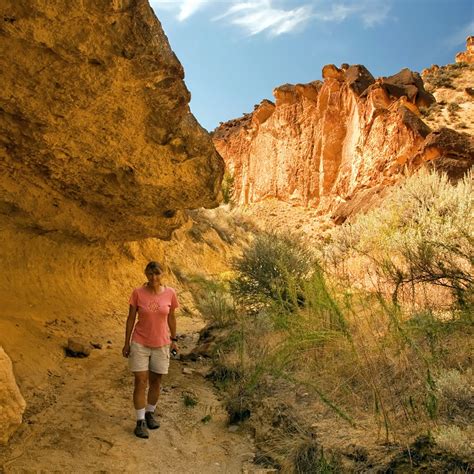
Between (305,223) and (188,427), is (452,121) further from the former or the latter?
(188,427)

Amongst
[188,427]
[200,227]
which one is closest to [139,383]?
[188,427]

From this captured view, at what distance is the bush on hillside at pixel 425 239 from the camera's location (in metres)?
5.06

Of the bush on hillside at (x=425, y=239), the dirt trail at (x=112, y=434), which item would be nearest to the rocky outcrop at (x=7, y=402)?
the dirt trail at (x=112, y=434)

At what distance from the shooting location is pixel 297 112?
111 feet

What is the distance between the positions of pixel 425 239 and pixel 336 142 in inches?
977

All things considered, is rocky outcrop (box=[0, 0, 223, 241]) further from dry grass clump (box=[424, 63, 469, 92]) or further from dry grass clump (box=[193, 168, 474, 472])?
dry grass clump (box=[424, 63, 469, 92])

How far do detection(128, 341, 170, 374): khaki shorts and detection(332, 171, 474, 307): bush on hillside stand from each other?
7.18ft

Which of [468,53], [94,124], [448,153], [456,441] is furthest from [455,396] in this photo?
[468,53]

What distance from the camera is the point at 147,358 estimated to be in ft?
13.3

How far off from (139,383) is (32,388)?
50.7 inches

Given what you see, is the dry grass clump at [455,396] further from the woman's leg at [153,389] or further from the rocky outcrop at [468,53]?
the rocky outcrop at [468,53]

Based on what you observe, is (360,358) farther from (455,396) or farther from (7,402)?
(7,402)

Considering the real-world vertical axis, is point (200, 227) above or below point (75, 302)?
above

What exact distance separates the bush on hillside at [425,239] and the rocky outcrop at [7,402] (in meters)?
3.21
